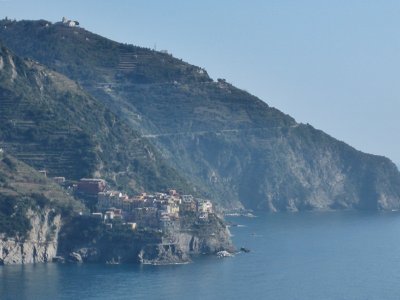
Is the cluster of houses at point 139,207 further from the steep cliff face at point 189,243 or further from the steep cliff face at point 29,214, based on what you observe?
the steep cliff face at point 29,214

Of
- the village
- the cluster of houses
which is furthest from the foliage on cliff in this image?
the cluster of houses

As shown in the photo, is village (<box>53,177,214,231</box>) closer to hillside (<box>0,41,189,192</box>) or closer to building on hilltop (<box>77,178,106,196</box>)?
building on hilltop (<box>77,178,106,196</box>)

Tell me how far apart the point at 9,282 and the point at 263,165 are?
81463 mm

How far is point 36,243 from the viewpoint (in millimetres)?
114250

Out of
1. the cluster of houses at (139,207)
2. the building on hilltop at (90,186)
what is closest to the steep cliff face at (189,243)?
the cluster of houses at (139,207)

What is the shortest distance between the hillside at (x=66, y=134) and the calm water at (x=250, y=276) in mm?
9867

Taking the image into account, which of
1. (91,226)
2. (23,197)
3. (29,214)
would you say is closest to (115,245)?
(91,226)

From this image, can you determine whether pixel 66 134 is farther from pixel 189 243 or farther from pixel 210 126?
pixel 210 126

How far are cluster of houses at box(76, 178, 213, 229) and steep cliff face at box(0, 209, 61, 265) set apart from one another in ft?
12.6

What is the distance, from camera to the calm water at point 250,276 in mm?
103750

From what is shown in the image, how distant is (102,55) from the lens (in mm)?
187250

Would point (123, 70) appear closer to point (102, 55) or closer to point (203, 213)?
point (102, 55)

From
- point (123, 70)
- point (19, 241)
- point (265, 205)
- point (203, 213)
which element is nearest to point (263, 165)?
point (265, 205)

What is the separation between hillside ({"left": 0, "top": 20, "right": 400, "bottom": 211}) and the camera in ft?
591
